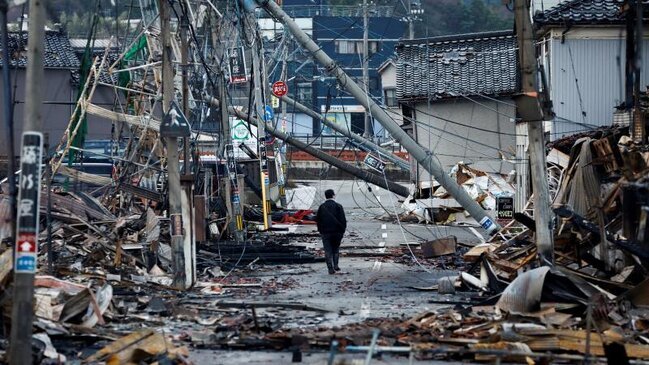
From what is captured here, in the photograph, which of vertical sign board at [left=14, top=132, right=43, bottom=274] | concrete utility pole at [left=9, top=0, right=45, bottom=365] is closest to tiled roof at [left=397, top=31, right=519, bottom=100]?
concrete utility pole at [left=9, top=0, right=45, bottom=365]

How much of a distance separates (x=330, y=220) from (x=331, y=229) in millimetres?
231

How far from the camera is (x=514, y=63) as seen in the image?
49.3m

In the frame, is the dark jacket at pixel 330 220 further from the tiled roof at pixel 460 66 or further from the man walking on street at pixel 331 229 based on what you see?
the tiled roof at pixel 460 66

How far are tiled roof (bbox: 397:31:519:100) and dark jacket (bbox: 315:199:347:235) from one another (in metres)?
23.7

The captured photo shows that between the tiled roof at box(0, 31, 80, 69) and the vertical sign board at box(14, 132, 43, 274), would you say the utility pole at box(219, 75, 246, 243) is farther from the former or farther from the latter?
the tiled roof at box(0, 31, 80, 69)

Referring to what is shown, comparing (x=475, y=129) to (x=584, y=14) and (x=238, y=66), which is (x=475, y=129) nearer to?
(x=238, y=66)

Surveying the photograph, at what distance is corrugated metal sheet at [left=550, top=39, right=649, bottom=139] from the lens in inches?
→ 1393

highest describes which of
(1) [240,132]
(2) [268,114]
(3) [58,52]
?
(3) [58,52]

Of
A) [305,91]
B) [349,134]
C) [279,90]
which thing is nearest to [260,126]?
[349,134]

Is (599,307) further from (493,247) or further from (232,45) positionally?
(232,45)

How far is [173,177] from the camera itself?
2252cm

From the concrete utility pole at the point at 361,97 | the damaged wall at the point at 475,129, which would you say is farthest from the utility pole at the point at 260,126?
the damaged wall at the point at 475,129

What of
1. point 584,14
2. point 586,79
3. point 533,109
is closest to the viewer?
point 533,109

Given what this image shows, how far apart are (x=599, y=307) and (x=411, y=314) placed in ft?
9.91
